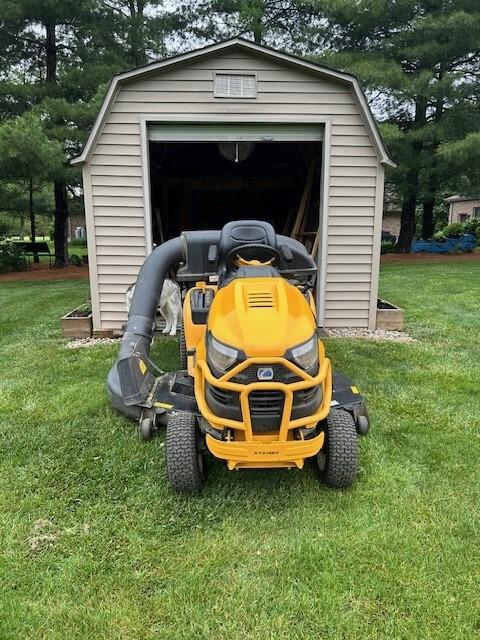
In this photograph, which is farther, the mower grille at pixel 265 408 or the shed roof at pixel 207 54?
the shed roof at pixel 207 54

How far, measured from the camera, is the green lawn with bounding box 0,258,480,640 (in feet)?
6.03

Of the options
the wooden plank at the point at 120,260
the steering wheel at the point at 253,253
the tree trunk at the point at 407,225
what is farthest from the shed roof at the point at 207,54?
the tree trunk at the point at 407,225

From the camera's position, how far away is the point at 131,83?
5.25 m

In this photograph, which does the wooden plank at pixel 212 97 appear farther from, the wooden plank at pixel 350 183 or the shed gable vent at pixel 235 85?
the wooden plank at pixel 350 183

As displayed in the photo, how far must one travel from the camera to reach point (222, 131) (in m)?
5.41

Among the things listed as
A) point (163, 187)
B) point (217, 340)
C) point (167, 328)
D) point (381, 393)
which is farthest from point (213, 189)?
point (217, 340)

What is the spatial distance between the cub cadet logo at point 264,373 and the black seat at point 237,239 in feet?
2.77

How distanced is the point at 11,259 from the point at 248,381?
13.9m

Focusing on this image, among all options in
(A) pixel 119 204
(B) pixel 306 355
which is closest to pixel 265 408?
(B) pixel 306 355

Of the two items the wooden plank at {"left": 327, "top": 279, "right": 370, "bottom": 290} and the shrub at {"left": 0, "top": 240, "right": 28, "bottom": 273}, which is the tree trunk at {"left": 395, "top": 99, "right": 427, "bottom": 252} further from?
the shrub at {"left": 0, "top": 240, "right": 28, "bottom": 273}

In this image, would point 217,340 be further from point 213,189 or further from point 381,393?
point 213,189

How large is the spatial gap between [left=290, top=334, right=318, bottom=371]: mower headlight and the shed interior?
17.8 feet

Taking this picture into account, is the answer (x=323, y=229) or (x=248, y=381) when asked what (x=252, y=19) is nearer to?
(x=323, y=229)

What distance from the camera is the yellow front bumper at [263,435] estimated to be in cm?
220
